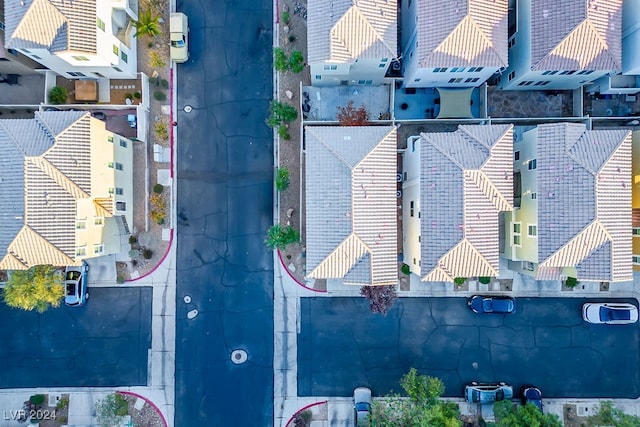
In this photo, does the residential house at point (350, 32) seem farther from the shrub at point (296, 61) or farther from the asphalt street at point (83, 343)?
the asphalt street at point (83, 343)

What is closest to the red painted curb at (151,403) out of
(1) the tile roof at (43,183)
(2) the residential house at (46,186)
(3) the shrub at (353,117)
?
(2) the residential house at (46,186)

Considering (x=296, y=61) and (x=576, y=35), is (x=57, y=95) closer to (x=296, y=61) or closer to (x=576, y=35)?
(x=296, y=61)

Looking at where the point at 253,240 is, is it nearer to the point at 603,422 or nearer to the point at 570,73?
the point at 570,73

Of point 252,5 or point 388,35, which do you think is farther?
point 252,5

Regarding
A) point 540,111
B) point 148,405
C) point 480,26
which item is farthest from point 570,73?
point 148,405

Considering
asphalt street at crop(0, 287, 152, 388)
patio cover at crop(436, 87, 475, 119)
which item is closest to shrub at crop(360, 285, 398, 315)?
patio cover at crop(436, 87, 475, 119)
